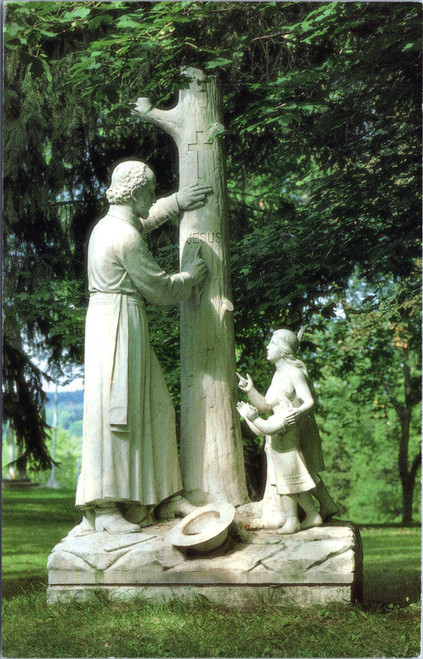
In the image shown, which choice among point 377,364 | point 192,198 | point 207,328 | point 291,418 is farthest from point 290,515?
point 377,364

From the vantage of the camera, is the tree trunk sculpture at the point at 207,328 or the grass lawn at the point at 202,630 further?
the tree trunk sculpture at the point at 207,328

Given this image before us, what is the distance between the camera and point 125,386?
6.36m

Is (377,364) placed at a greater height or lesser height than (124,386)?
greater

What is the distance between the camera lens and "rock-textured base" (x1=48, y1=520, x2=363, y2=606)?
6.18 meters

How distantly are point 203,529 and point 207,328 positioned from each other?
1365mm

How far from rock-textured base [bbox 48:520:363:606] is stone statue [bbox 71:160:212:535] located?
8.7 inches

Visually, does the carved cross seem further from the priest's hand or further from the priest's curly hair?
the priest's curly hair

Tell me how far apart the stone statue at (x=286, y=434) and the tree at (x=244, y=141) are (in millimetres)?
2004

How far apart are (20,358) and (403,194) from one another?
142 inches

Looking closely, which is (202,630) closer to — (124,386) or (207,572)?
(207,572)

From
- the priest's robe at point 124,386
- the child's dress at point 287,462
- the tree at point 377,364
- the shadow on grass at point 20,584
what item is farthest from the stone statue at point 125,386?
the tree at point 377,364

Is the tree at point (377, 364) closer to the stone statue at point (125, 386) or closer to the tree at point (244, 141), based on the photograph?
the tree at point (244, 141)

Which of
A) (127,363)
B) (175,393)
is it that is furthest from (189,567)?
(175,393)

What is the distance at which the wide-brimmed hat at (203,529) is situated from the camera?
6.16 m
